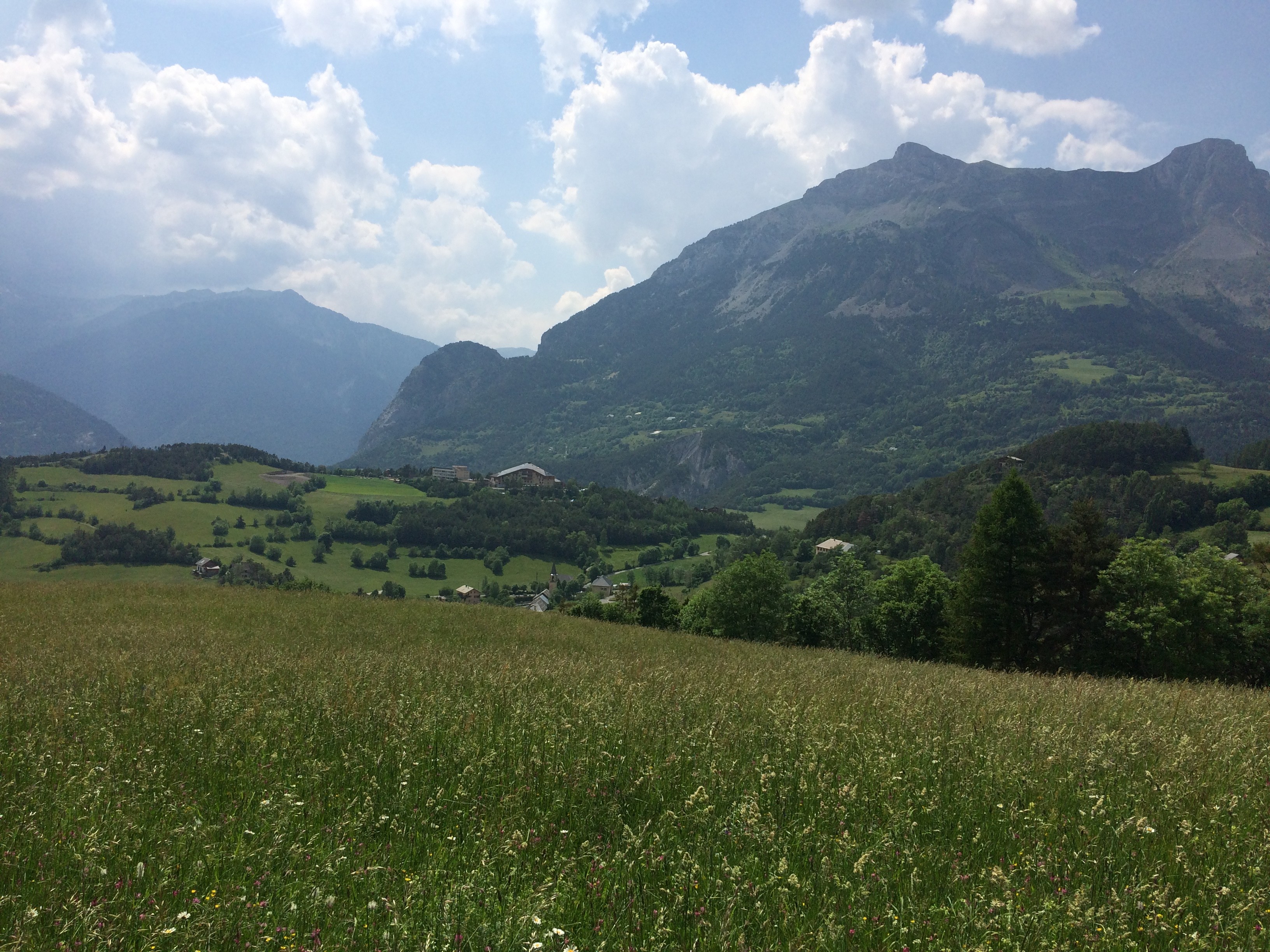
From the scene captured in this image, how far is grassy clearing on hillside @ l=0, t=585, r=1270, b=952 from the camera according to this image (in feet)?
10.6

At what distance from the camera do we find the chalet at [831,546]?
329ft

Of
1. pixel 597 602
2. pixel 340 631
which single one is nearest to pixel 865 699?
pixel 340 631

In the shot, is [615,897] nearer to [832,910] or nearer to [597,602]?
[832,910]

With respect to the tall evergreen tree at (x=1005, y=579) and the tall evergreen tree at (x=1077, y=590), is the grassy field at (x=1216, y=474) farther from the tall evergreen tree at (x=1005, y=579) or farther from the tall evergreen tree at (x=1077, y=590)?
the tall evergreen tree at (x=1005, y=579)

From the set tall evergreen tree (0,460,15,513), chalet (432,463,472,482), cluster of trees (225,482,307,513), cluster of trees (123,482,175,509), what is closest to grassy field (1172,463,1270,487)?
chalet (432,463,472,482)

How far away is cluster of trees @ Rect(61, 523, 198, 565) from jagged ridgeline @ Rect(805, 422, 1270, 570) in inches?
3815

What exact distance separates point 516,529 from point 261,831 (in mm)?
120032

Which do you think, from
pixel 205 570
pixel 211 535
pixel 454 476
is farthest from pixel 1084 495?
pixel 454 476

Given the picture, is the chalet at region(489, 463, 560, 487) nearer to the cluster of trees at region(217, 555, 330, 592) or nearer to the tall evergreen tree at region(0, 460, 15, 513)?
the cluster of trees at region(217, 555, 330, 592)

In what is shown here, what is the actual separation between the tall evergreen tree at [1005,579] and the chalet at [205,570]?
269ft

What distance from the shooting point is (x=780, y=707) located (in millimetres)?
7156

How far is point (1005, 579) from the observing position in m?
28.4

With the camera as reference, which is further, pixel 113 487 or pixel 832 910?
pixel 113 487

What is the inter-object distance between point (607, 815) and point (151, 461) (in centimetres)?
15656
